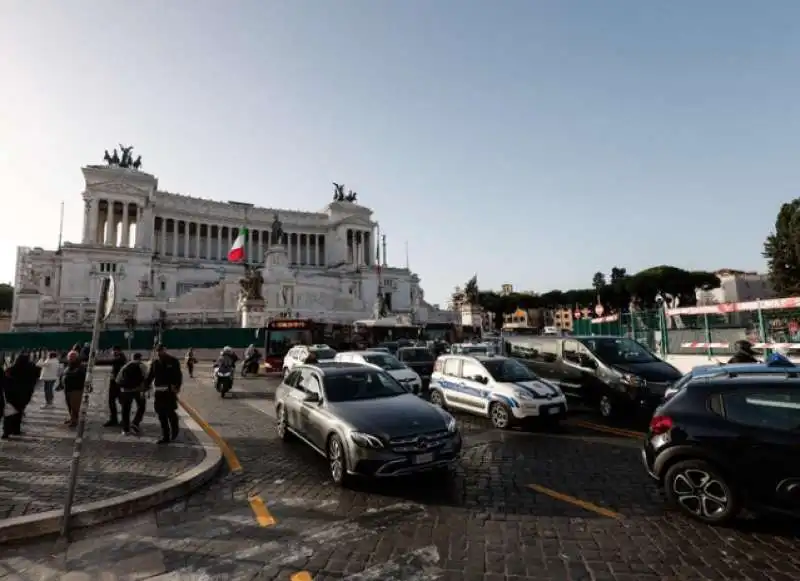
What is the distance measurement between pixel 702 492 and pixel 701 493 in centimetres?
2

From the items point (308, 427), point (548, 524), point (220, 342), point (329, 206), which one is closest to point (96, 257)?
point (220, 342)

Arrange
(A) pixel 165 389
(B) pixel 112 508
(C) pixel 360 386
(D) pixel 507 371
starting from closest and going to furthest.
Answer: (B) pixel 112 508
(C) pixel 360 386
(A) pixel 165 389
(D) pixel 507 371

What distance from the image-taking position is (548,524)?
5199 millimetres

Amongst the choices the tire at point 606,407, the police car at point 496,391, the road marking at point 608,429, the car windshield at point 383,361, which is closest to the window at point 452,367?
the police car at point 496,391

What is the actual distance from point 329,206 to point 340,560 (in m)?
103

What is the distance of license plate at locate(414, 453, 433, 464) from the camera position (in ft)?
20.6

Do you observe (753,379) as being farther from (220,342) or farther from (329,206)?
(329,206)

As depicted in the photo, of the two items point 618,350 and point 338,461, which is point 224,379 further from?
point 618,350

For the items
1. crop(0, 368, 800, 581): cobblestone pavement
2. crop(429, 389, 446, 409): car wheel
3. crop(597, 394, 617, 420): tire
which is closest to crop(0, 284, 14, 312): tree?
crop(429, 389, 446, 409): car wheel

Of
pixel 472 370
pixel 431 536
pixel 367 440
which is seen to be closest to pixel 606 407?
pixel 472 370

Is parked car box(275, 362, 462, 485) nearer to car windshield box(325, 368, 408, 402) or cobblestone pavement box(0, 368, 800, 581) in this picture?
car windshield box(325, 368, 408, 402)

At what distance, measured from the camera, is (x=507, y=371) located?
11453mm

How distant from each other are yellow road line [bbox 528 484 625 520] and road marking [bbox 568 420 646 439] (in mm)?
4268

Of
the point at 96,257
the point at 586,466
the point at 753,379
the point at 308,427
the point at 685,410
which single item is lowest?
the point at 586,466
